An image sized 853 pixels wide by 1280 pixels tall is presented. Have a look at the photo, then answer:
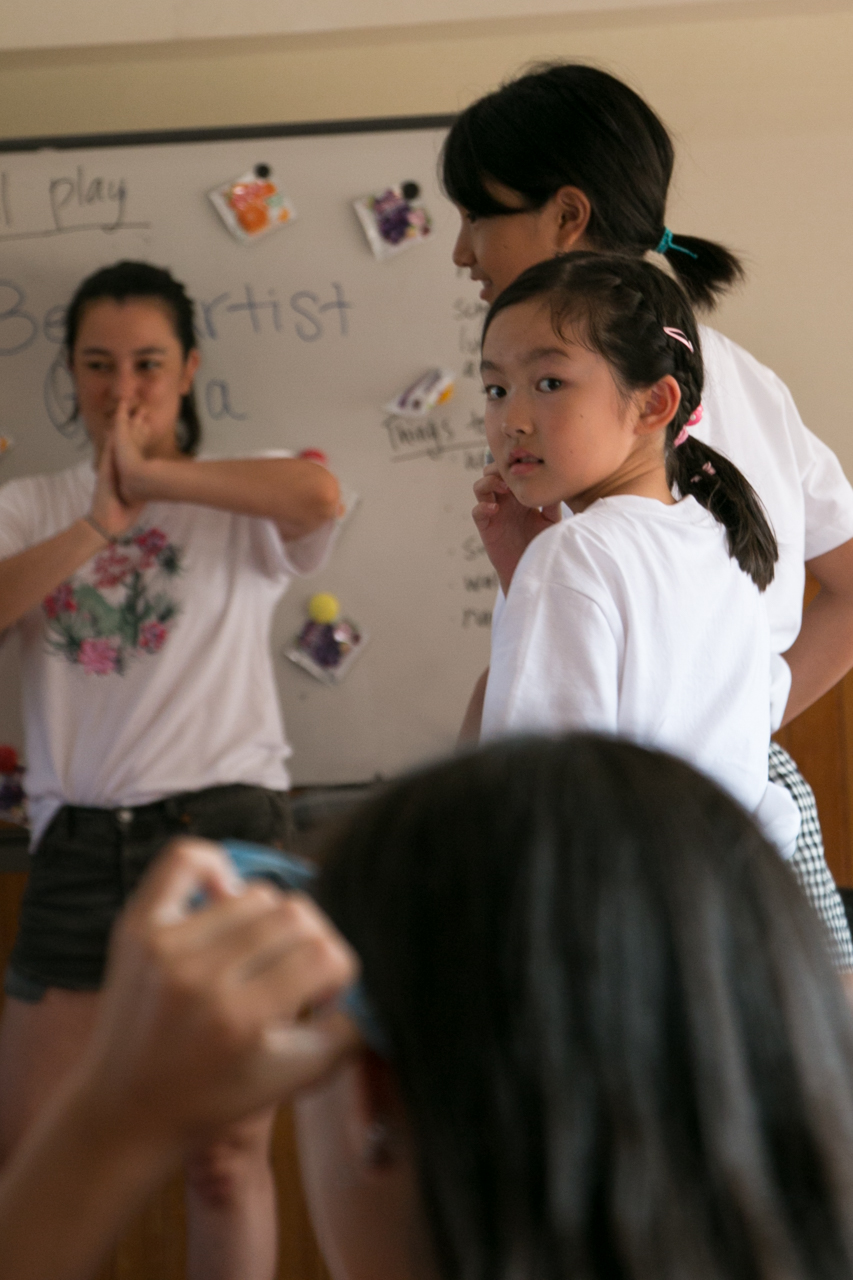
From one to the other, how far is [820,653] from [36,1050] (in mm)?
1258

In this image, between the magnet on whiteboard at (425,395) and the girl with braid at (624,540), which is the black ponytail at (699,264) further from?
the magnet on whiteboard at (425,395)

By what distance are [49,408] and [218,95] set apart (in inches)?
30.3

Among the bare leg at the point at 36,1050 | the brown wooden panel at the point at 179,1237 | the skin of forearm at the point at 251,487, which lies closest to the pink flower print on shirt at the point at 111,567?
the skin of forearm at the point at 251,487

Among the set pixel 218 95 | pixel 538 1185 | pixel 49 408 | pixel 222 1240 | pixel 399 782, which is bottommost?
pixel 222 1240

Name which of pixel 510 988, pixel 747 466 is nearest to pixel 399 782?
pixel 510 988

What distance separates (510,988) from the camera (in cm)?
48

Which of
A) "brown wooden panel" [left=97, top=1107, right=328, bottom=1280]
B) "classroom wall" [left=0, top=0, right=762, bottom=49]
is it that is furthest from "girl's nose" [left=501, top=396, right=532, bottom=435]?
"classroom wall" [left=0, top=0, right=762, bottom=49]

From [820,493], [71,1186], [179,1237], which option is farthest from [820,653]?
[179,1237]

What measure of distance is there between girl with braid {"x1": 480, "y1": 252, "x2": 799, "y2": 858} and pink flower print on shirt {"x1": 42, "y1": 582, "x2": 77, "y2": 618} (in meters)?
0.97

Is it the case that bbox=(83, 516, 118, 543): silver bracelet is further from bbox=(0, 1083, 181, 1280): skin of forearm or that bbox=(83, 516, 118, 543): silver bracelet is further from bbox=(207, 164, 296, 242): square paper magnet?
bbox=(0, 1083, 181, 1280): skin of forearm

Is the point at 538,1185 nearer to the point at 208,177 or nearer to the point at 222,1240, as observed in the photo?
the point at 222,1240

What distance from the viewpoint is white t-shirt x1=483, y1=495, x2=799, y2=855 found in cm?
103

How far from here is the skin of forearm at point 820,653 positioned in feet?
5.47

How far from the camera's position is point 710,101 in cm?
262
